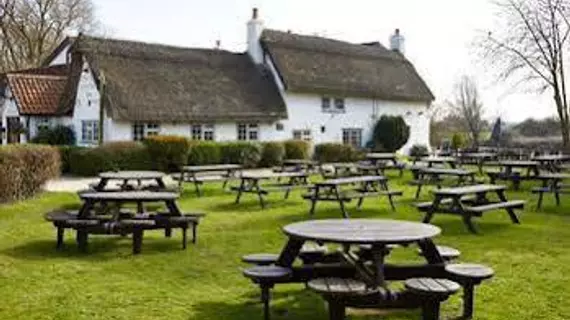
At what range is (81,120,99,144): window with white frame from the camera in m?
26.2

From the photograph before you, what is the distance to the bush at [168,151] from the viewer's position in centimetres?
2342

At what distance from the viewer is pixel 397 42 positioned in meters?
42.3

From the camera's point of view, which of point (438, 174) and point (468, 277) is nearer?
point (468, 277)

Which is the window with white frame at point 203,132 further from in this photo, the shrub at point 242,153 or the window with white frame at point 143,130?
the shrub at point 242,153

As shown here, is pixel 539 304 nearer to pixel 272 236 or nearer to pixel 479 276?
pixel 479 276

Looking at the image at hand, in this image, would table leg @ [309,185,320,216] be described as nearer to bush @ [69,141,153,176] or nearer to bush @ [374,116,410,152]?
bush @ [69,141,153,176]

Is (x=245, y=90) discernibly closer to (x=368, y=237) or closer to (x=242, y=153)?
(x=242, y=153)

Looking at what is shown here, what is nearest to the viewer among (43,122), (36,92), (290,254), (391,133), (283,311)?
(290,254)

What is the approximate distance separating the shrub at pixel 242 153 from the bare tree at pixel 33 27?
64.9 ft

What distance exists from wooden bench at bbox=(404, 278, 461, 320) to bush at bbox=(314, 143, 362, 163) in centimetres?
2452

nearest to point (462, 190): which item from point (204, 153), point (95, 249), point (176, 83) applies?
point (95, 249)

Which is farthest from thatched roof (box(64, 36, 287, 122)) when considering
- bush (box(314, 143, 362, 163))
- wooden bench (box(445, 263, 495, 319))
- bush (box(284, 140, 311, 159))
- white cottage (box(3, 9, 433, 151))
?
wooden bench (box(445, 263, 495, 319))

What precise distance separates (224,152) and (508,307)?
20276 mm

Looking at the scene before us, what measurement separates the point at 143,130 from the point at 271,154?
5.33m
